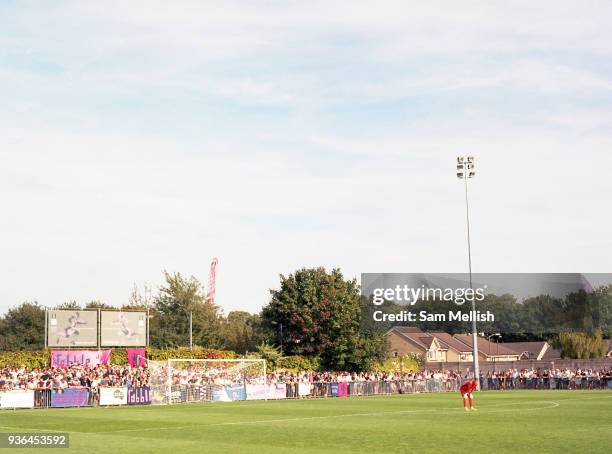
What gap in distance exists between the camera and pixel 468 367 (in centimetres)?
8781

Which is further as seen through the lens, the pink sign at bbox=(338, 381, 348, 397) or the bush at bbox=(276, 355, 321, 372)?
the bush at bbox=(276, 355, 321, 372)

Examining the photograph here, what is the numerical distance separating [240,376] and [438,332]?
87.8m

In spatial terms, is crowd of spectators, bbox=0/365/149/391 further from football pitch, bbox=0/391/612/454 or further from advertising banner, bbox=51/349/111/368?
football pitch, bbox=0/391/612/454

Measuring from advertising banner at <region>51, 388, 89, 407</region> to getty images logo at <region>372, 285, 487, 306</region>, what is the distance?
39.4m

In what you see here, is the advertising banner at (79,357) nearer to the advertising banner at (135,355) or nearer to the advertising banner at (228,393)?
the advertising banner at (135,355)

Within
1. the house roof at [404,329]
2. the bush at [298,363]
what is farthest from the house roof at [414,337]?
the bush at [298,363]

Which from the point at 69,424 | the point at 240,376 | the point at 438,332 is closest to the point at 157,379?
the point at 240,376

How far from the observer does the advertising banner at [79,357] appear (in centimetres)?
5856

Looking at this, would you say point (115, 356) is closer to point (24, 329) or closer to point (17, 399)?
point (17, 399)

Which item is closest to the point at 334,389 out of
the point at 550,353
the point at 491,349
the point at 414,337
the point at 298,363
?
the point at 298,363

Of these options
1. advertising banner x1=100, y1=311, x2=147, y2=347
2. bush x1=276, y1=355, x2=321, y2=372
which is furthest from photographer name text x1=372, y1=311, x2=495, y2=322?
advertising banner x1=100, y1=311, x2=147, y2=347

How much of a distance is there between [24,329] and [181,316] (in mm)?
18644

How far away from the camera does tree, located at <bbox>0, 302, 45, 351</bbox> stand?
3816 inches

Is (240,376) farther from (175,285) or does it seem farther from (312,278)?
(175,285)
